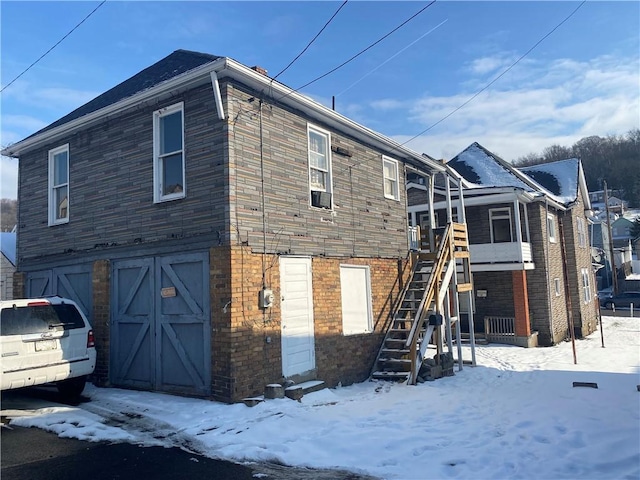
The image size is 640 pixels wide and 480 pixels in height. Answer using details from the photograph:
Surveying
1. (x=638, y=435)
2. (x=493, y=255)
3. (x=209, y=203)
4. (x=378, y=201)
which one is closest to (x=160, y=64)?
(x=209, y=203)

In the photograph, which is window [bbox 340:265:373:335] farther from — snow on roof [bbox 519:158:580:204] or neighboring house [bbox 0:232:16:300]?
neighboring house [bbox 0:232:16:300]

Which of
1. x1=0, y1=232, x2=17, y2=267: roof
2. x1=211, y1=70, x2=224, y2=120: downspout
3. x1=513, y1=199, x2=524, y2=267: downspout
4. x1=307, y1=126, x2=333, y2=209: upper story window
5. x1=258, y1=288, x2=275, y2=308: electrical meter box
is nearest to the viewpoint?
x1=211, y1=70, x2=224, y2=120: downspout

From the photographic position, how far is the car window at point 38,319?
707 centimetres

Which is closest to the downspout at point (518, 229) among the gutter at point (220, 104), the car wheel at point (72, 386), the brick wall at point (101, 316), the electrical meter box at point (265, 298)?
the gutter at point (220, 104)

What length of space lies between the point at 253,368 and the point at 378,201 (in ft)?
19.7

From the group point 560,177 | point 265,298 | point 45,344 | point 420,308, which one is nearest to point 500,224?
point 560,177

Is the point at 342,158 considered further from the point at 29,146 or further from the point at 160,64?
the point at 29,146

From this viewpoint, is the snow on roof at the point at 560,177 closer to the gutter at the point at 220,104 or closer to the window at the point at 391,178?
the window at the point at 391,178

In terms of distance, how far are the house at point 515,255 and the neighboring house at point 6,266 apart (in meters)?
18.1

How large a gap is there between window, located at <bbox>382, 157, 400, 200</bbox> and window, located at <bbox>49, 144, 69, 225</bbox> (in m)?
7.88

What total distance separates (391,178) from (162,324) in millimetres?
7457

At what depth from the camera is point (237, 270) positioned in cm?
779

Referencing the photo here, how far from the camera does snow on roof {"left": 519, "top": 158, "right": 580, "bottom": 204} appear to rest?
76.8 ft

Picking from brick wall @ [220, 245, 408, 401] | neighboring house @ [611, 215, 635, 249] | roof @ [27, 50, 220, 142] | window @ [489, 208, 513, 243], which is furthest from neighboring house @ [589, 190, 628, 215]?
roof @ [27, 50, 220, 142]
